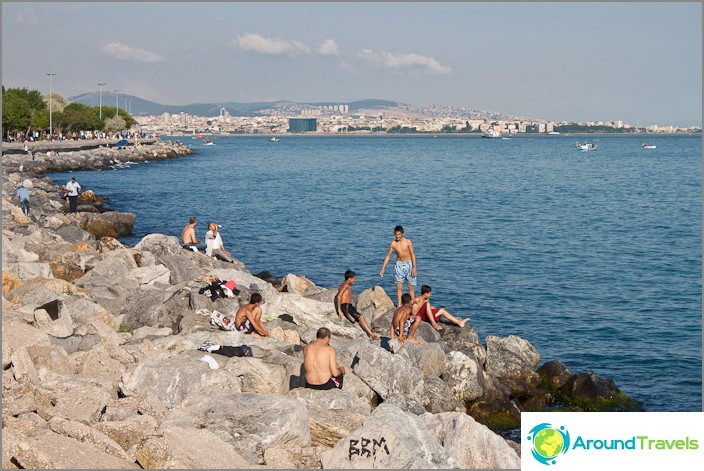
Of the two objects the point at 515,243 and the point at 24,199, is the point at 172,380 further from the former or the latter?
the point at 515,243

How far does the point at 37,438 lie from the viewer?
7.59m

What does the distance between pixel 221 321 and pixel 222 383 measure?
4.04 metres

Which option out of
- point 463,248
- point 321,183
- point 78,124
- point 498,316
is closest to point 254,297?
point 498,316

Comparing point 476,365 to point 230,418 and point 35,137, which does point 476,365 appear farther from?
point 35,137

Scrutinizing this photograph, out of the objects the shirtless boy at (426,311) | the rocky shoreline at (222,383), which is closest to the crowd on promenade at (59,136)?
the rocky shoreline at (222,383)

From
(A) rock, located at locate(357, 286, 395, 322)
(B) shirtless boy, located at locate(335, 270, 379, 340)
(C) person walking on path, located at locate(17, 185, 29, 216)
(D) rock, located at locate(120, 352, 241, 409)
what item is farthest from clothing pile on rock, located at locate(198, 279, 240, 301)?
(C) person walking on path, located at locate(17, 185, 29, 216)

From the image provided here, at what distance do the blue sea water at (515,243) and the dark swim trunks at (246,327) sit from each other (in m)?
6.69

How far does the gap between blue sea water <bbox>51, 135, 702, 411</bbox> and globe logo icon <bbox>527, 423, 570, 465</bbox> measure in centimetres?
796

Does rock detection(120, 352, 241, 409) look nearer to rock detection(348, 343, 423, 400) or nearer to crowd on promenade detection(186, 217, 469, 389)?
crowd on promenade detection(186, 217, 469, 389)

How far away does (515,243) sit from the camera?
33000 millimetres

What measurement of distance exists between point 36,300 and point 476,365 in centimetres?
729

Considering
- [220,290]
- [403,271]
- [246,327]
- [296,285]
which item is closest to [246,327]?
[246,327]

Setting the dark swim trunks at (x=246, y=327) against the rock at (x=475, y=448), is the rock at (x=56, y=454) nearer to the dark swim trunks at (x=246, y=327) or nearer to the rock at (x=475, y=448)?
the rock at (x=475, y=448)

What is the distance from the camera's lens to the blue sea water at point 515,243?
18234 mm
